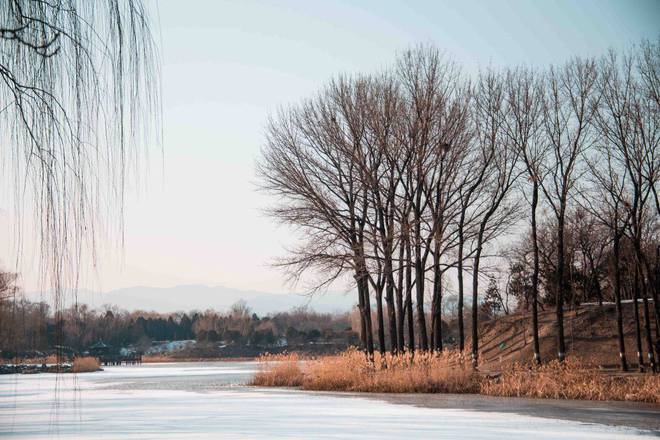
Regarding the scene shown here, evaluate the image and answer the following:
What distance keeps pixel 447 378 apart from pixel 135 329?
283 feet

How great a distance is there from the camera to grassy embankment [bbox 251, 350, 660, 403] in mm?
21312

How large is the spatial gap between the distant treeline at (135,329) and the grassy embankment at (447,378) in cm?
346

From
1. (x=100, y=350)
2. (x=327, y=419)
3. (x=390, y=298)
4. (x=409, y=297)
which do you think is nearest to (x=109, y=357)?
(x=100, y=350)

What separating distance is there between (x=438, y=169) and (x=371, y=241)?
405 cm

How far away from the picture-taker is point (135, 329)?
344ft

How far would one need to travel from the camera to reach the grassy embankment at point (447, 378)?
21.3 m

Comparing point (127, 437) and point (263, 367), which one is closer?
point (127, 437)

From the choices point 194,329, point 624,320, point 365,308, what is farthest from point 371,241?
point 194,329

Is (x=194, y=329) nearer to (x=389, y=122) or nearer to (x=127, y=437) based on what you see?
(x=389, y=122)

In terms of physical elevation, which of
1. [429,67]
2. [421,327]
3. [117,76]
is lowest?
[421,327]

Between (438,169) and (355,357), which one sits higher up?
(438,169)

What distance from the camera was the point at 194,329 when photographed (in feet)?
387

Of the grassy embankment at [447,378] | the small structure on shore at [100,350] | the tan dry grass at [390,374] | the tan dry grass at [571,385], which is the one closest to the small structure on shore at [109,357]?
the small structure on shore at [100,350]

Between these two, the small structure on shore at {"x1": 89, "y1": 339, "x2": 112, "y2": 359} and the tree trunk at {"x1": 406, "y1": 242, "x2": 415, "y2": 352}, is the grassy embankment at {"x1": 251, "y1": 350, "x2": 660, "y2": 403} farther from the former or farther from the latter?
the small structure on shore at {"x1": 89, "y1": 339, "x2": 112, "y2": 359}
